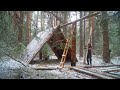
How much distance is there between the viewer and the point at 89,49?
1152 cm

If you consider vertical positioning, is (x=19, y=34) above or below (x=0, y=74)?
above

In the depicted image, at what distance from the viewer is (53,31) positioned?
11.8 meters
